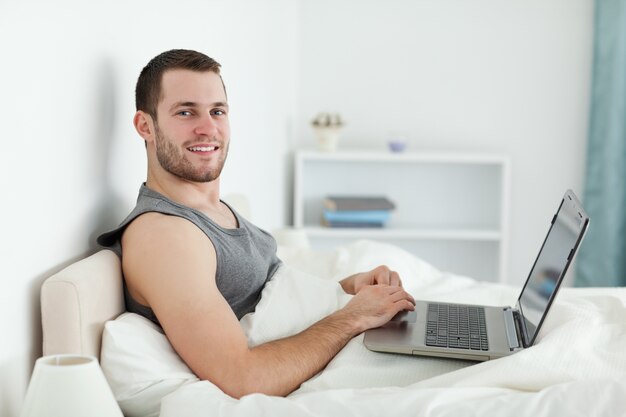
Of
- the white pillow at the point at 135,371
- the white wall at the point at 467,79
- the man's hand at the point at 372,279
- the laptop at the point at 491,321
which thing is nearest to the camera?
the white pillow at the point at 135,371

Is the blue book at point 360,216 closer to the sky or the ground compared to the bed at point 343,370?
closer to the ground

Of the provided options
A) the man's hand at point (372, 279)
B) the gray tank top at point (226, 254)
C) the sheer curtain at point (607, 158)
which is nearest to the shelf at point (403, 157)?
the sheer curtain at point (607, 158)

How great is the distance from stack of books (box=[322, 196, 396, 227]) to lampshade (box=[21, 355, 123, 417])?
2774mm

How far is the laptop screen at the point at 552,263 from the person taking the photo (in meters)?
1.46

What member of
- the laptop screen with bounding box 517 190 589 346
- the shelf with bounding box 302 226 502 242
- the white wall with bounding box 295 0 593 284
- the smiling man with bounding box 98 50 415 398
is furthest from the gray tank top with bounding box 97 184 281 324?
the white wall with bounding box 295 0 593 284

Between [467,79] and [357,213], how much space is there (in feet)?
2.89

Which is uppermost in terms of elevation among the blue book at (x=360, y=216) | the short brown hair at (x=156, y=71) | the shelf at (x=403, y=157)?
the short brown hair at (x=156, y=71)

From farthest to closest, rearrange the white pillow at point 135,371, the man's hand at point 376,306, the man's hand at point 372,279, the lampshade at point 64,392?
the man's hand at point 372,279
the man's hand at point 376,306
the white pillow at point 135,371
the lampshade at point 64,392

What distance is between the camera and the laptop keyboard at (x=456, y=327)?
57.7 inches

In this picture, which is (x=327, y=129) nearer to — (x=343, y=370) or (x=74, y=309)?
(x=343, y=370)

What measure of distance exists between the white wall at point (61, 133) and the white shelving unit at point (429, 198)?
193 centimetres

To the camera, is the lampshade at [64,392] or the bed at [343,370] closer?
the lampshade at [64,392]

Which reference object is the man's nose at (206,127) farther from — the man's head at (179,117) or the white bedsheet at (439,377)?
the white bedsheet at (439,377)

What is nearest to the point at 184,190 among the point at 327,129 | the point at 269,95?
the point at 269,95
